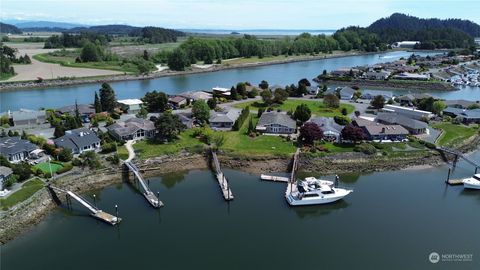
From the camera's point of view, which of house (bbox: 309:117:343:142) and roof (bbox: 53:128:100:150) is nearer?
roof (bbox: 53:128:100:150)

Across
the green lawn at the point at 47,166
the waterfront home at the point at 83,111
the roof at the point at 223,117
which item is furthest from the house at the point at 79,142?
the roof at the point at 223,117

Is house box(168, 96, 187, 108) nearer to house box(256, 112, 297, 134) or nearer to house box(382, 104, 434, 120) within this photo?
house box(256, 112, 297, 134)

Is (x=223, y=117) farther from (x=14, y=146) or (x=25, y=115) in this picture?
(x=25, y=115)

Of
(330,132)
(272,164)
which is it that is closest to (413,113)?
(330,132)

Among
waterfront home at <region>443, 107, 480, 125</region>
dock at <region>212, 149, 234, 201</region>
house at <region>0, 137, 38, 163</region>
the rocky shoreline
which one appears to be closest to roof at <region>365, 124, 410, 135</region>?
the rocky shoreline

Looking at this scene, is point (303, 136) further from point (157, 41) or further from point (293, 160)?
point (157, 41)

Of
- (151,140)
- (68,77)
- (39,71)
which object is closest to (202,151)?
(151,140)
